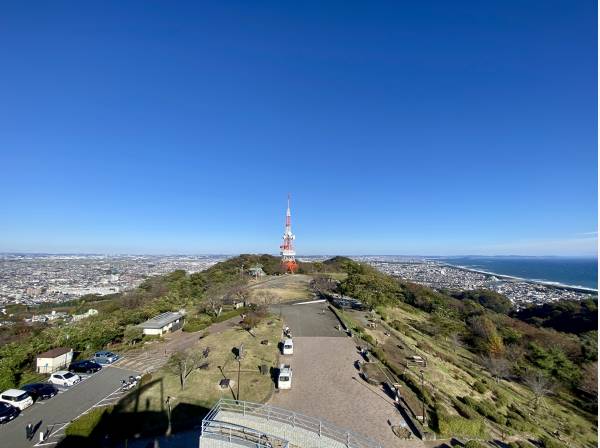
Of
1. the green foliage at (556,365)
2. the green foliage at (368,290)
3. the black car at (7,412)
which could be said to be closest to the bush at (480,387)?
the green foliage at (556,365)

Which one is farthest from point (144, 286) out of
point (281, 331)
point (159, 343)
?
point (281, 331)

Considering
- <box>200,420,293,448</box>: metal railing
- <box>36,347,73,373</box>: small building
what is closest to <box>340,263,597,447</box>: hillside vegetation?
<box>200,420,293,448</box>: metal railing

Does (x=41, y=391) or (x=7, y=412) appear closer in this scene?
(x=7, y=412)

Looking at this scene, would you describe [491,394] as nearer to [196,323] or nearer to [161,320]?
[196,323]

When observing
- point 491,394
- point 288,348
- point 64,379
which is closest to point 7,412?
point 64,379

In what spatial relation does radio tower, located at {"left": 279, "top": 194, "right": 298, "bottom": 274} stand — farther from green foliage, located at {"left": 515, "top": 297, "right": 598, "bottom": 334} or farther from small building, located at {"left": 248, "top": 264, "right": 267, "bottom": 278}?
green foliage, located at {"left": 515, "top": 297, "right": 598, "bottom": 334}

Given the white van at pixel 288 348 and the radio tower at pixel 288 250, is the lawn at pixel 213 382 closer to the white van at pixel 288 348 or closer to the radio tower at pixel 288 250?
the white van at pixel 288 348
